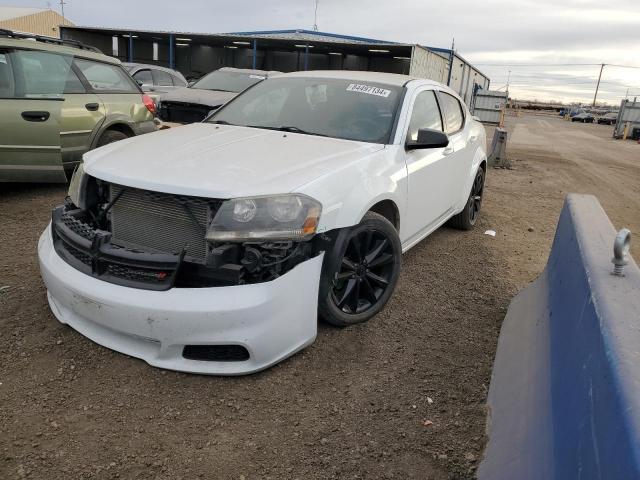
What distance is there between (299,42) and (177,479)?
2647 centimetres

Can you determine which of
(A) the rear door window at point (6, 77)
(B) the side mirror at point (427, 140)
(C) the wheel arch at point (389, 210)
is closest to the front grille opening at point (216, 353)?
(C) the wheel arch at point (389, 210)

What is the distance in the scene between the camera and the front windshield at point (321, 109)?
148 inches

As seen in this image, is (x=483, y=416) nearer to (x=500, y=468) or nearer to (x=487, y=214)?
(x=500, y=468)

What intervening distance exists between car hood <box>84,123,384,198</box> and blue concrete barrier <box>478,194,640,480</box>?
4.51ft

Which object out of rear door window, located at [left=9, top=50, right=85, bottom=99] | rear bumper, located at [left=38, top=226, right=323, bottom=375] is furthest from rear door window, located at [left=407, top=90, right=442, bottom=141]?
rear door window, located at [left=9, top=50, right=85, bottom=99]

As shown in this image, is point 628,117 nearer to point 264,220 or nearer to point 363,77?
point 363,77

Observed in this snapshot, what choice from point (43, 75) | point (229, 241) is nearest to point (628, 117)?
point (43, 75)

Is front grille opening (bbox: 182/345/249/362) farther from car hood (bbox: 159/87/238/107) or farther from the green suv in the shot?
car hood (bbox: 159/87/238/107)

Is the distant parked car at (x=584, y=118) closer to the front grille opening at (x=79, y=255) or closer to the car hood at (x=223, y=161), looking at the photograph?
the car hood at (x=223, y=161)

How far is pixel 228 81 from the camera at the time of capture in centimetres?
1038

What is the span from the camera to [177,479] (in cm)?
210

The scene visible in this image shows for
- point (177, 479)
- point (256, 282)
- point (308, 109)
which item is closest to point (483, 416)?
point (256, 282)

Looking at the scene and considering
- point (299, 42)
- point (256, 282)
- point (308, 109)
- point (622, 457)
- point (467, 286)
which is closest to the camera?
point (622, 457)

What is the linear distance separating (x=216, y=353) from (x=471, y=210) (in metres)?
4.01
